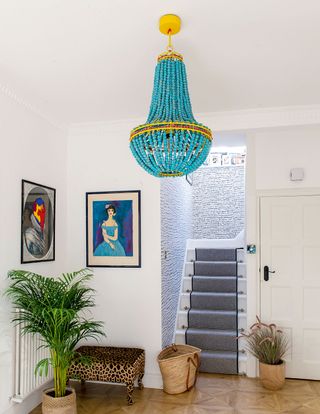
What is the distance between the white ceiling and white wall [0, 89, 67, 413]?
20 centimetres

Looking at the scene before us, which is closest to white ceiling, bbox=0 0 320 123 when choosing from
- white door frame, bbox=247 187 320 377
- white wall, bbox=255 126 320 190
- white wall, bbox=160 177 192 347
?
white wall, bbox=255 126 320 190

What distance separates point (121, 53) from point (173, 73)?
1.77ft

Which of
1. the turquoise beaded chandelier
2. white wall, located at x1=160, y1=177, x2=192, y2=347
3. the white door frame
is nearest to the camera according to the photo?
the turquoise beaded chandelier

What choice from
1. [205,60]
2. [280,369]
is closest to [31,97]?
[205,60]

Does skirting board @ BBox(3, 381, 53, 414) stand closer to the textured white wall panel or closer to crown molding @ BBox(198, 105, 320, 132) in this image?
crown molding @ BBox(198, 105, 320, 132)

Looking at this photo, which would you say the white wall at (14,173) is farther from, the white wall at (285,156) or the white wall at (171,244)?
the white wall at (285,156)

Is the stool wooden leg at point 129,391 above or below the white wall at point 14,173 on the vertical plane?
below

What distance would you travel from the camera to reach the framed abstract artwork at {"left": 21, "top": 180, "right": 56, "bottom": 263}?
341 centimetres

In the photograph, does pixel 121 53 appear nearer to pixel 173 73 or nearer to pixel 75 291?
pixel 173 73

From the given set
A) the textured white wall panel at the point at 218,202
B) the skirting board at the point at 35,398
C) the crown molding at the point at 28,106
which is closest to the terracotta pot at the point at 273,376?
the skirting board at the point at 35,398

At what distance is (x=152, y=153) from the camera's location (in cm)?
227

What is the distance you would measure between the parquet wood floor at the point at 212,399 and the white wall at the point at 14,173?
80 centimetres

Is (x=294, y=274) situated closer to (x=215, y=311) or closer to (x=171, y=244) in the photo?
(x=215, y=311)

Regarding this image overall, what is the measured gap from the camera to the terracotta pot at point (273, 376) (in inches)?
146
